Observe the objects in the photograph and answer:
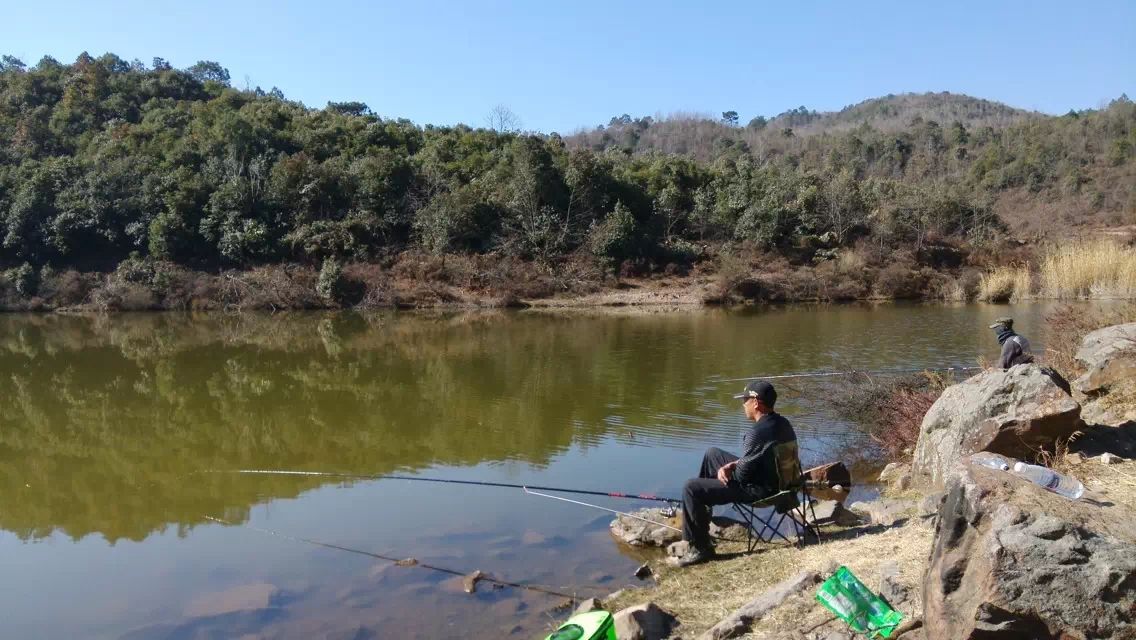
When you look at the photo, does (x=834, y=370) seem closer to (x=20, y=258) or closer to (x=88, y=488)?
(x=88, y=488)

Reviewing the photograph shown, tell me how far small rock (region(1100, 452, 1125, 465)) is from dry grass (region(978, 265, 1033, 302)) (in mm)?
27145

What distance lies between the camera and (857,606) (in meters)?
4.04

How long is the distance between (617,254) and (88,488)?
28975 millimetres

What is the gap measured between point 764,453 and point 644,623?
66.0 inches

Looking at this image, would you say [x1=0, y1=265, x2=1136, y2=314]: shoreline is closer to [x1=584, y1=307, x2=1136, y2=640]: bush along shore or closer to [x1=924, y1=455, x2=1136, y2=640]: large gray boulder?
[x1=584, y1=307, x2=1136, y2=640]: bush along shore

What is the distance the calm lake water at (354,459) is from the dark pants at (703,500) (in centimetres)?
57

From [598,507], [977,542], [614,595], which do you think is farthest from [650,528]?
[977,542]

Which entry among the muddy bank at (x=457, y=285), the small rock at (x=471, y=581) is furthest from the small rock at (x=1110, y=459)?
the muddy bank at (x=457, y=285)

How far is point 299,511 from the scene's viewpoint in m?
8.09

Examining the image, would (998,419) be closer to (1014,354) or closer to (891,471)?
(891,471)

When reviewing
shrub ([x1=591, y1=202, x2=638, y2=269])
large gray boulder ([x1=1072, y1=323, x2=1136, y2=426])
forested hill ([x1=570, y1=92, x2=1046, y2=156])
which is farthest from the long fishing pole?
forested hill ([x1=570, y1=92, x2=1046, y2=156])

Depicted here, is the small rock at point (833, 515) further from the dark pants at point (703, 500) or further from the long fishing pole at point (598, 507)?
the long fishing pole at point (598, 507)

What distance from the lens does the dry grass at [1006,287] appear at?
29.9m

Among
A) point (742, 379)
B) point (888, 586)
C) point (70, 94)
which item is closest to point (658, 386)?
point (742, 379)
